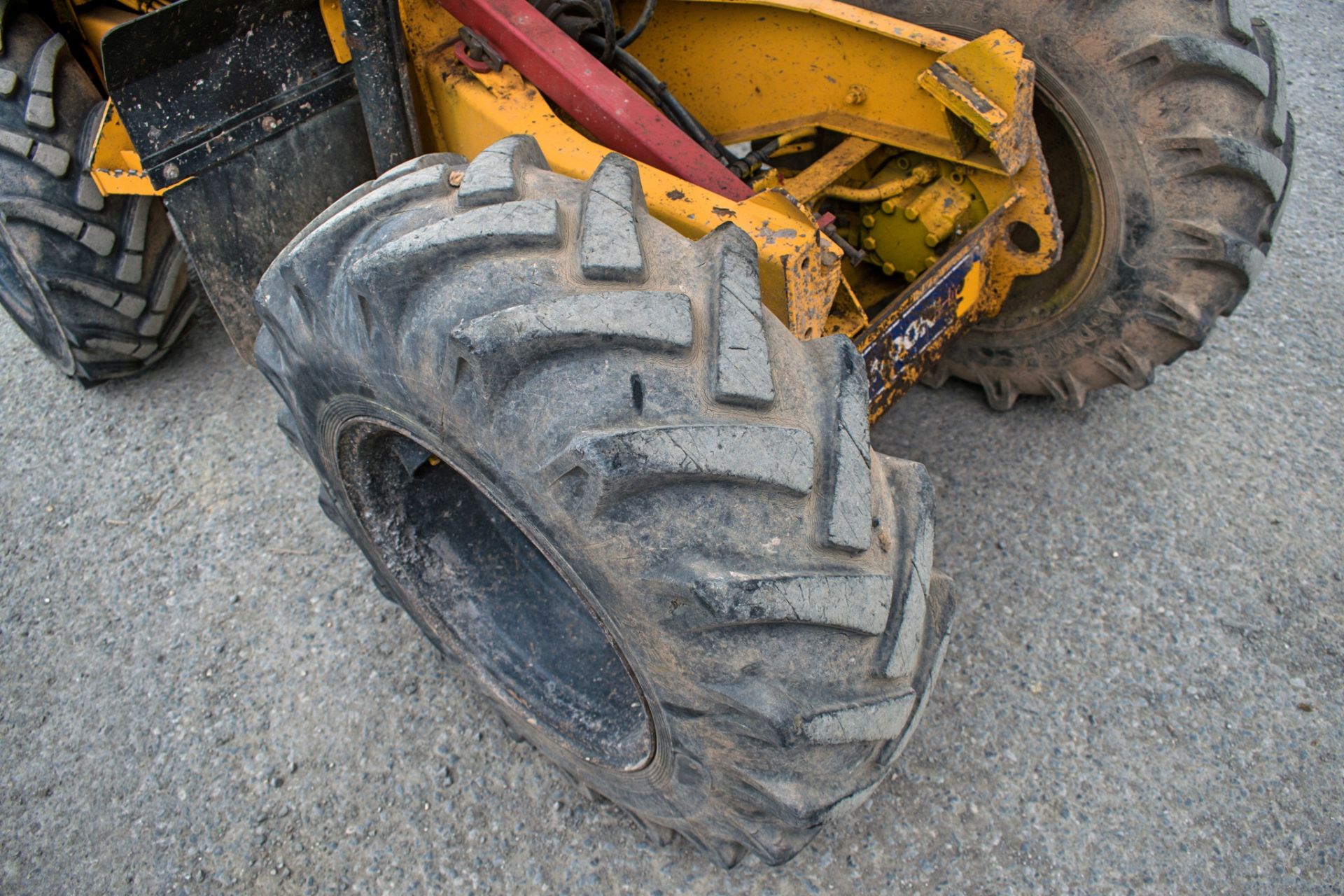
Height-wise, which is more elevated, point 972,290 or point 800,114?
point 800,114

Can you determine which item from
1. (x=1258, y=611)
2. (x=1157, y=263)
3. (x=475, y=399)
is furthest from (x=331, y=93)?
(x=1258, y=611)

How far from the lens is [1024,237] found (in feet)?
7.36

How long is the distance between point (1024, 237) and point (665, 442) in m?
1.42

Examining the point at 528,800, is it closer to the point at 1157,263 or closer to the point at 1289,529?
the point at 1157,263

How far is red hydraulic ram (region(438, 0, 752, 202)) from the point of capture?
1.75m

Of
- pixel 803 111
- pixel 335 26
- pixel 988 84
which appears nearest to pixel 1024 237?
pixel 988 84

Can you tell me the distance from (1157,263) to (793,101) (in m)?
0.94

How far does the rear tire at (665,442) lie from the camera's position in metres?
1.26

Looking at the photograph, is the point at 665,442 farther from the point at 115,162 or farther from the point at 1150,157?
the point at 115,162

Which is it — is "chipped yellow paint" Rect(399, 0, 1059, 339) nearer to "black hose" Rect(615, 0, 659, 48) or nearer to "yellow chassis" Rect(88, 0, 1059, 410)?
"yellow chassis" Rect(88, 0, 1059, 410)

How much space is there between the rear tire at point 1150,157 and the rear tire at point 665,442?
1120 millimetres

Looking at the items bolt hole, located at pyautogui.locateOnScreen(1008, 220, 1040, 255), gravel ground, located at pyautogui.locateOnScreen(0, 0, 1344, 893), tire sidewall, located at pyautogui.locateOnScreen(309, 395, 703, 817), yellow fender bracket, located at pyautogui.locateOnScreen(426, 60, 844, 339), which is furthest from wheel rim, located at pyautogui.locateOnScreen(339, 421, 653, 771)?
bolt hole, located at pyautogui.locateOnScreen(1008, 220, 1040, 255)

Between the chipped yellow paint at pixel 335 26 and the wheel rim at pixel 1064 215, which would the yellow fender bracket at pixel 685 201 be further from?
the wheel rim at pixel 1064 215

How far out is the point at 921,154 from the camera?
2.17 m
